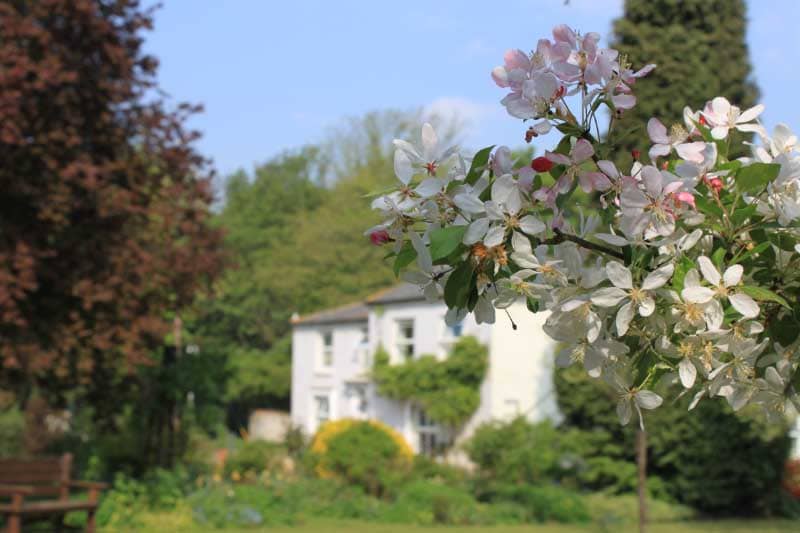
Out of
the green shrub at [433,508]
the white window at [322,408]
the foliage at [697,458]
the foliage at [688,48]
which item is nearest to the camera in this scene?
the green shrub at [433,508]

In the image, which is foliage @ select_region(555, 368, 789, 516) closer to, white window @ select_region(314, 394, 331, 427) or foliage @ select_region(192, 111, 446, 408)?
white window @ select_region(314, 394, 331, 427)

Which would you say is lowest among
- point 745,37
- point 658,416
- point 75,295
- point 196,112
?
point 658,416

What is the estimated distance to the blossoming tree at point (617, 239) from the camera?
1.72 meters

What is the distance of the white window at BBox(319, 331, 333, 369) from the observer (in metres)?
29.8

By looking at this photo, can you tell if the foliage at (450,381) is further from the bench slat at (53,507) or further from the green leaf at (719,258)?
the green leaf at (719,258)

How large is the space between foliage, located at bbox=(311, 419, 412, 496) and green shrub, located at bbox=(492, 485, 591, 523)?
2674 mm

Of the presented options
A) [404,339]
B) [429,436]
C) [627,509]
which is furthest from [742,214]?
[404,339]

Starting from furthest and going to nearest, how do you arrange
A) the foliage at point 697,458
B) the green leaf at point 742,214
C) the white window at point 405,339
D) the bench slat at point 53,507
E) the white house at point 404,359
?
the white window at point 405,339, the white house at point 404,359, the foliage at point 697,458, the bench slat at point 53,507, the green leaf at point 742,214

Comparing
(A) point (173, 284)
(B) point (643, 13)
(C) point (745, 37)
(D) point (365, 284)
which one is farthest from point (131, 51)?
(D) point (365, 284)

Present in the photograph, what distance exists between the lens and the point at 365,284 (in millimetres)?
44031

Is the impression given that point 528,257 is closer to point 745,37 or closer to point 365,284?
point 745,37

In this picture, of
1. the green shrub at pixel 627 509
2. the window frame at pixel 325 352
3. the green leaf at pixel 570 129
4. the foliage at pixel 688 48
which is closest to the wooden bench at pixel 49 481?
the green shrub at pixel 627 509

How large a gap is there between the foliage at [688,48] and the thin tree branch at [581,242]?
1757 cm

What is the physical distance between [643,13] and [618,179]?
18.9m
